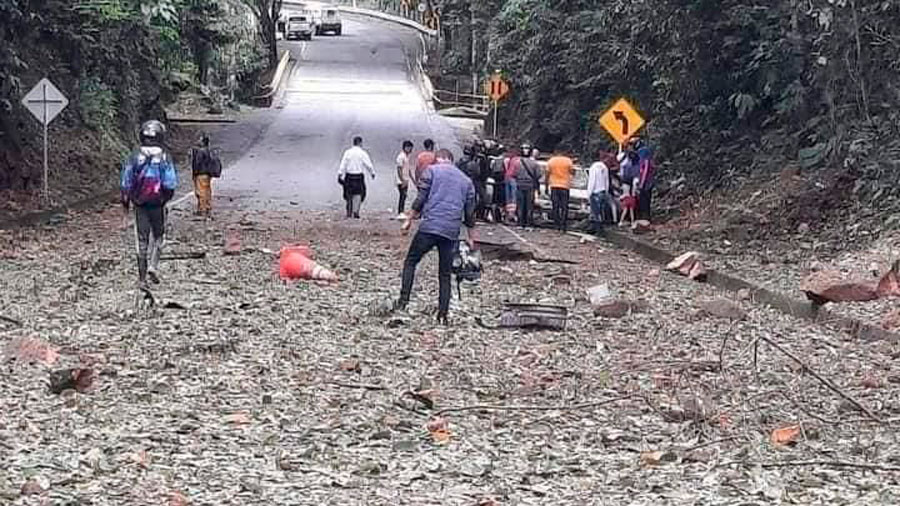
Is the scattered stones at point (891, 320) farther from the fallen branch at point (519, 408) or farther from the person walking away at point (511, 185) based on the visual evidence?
the person walking away at point (511, 185)

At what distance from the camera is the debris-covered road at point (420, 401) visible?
8016 millimetres

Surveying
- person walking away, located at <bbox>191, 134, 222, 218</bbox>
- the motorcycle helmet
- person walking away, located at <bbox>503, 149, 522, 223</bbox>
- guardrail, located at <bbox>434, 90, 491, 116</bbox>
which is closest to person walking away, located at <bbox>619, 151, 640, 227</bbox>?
person walking away, located at <bbox>503, 149, 522, 223</bbox>

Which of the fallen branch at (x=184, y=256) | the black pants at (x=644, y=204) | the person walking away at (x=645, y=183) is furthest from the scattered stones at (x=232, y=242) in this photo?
the black pants at (x=644, y=204)

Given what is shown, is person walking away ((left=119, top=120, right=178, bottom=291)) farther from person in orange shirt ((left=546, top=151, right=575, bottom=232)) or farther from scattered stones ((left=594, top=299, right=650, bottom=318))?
person in orange shirt ((left=546, top=151, right=575, bottom=232))

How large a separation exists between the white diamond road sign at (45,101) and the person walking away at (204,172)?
2.65 m

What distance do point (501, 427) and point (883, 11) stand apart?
14878 millimetres

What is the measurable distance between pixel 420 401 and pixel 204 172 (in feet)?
55.5

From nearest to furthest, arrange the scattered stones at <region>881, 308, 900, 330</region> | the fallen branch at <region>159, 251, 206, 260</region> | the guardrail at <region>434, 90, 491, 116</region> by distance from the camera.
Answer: the scattered stones at <region>881, 308, 900, 330</region> < the fallen branch at <region>159, 251, 206, 260</region> < the guardrail at <region>434, 90, 491, 116</region>

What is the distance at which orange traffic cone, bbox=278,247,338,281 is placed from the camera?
1745 cm

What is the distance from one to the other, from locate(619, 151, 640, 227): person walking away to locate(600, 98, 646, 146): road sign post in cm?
66

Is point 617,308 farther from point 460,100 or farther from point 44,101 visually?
point 460,100

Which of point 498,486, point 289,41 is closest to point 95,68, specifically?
point 498,486

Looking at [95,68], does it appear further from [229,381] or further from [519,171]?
[229,381]

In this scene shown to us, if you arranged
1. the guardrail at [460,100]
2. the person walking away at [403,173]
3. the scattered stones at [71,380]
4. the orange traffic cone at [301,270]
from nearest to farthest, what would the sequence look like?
the scattered stones at [71,380], the orange traffic cone at [301,270], the person walking away at [403,173], the guardrail at [460,100]
